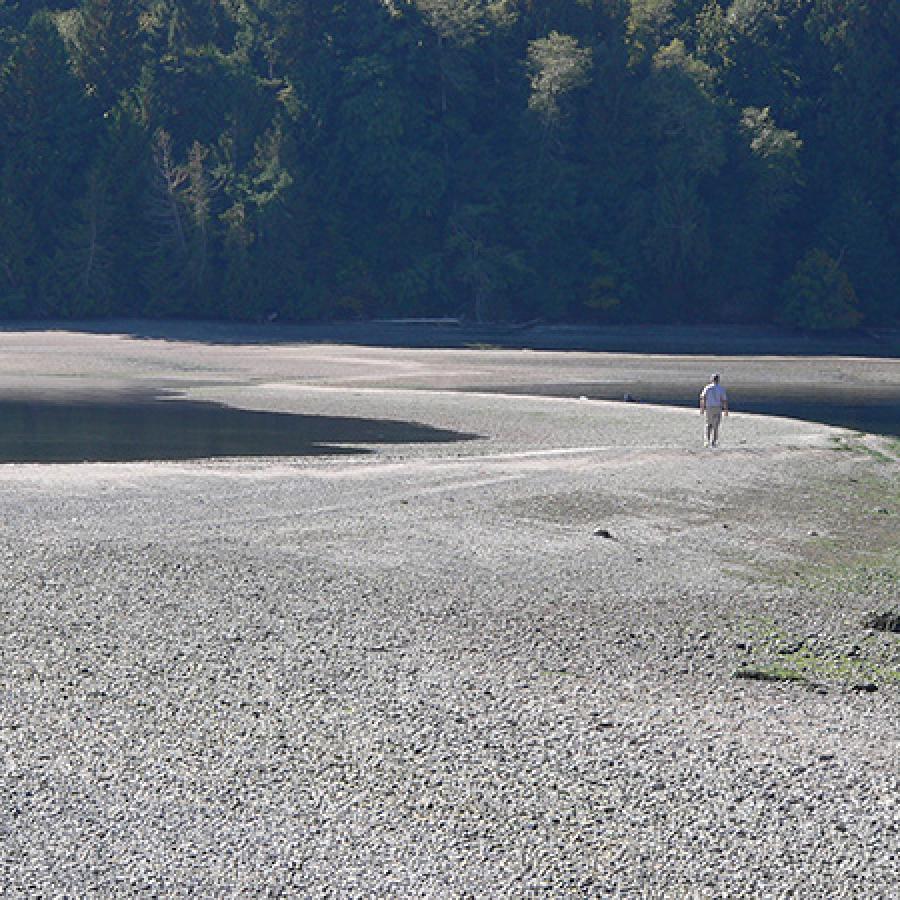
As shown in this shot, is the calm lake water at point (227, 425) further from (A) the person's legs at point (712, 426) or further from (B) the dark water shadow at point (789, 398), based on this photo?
(A) the person's legs at point (712, 426)

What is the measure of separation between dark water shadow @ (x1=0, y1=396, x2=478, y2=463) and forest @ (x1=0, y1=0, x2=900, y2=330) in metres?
34.5

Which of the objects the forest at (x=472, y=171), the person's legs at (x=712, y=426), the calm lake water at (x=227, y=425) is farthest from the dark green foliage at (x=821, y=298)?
the person's legs at (x=712, y=426)

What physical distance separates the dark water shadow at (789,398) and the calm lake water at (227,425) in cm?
3

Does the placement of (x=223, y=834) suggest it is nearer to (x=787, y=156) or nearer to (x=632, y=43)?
(x=787, y=156)

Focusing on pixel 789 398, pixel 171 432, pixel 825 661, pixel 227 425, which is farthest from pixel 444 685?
pixel 789 398

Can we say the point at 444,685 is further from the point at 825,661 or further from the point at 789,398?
the point at 789,398

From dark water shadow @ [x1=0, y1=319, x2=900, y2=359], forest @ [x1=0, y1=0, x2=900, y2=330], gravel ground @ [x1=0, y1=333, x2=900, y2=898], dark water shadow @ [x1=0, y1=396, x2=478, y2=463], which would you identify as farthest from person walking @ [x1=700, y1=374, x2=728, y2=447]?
forest @ [x1=0, y1=0, x2=900, y2=330]

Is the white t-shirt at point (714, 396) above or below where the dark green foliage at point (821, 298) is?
below

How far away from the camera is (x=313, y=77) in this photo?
73.6 meters

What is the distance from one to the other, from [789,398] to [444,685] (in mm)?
32775

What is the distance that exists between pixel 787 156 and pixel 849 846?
2586 inches

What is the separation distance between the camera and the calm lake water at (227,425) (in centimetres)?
2836

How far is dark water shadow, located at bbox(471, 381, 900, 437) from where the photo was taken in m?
37.6

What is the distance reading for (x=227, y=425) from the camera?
33156mm
